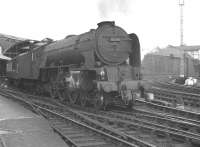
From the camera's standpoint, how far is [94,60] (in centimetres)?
1126

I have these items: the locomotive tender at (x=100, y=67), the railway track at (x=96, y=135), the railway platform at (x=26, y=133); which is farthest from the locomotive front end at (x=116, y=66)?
the railway platform at (x=26, y=133)

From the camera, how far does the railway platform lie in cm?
648

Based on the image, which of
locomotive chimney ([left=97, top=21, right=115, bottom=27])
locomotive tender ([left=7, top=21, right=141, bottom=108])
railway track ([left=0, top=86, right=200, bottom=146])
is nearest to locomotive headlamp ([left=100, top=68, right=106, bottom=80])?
locomotive tender ([left=7, top=21, right=141, bottom=108])

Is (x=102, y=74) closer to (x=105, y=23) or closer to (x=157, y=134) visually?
(x=105, y=23)

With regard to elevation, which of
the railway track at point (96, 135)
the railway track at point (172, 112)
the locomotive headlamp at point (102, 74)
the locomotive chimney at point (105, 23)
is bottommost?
the railway track at point (96, 135)

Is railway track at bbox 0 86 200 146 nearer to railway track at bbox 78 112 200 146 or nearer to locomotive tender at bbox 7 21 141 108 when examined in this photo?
railway track at bbox 78 112 200 146

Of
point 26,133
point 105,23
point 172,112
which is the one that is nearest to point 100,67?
point 105,23

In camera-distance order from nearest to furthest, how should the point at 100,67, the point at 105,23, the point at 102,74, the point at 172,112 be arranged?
1. the point at 102,74
2. the point at 172,112
3. the point at 100,67
4. the point at 105,23

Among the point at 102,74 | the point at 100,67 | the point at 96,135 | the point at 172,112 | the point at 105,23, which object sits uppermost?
the point at 105,23

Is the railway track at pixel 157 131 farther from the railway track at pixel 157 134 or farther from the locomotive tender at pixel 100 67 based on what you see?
the locomotive tender at pixel 100 67

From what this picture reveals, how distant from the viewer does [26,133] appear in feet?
24.1

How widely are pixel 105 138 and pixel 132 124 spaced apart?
1327 mm

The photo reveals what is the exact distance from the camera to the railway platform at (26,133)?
648 cm

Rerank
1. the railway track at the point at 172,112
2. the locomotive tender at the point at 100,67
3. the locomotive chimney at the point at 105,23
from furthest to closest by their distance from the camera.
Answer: the locomotive chimney at the point at 105,23
the locomotive tender at the point at 100,67
the railway track at the point at 172,112
